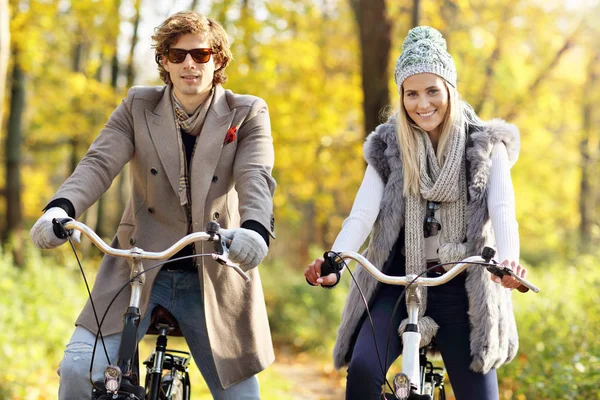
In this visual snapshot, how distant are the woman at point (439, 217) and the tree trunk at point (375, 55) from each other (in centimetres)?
442

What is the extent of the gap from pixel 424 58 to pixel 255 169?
38.0 inches

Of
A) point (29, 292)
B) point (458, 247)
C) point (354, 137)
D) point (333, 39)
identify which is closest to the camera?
point (458, 247)

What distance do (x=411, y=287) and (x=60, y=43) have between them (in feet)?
50.9

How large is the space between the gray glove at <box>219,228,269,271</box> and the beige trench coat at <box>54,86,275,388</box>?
1.49ft

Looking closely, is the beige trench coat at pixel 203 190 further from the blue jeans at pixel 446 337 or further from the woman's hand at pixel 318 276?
the blue jeans at pixel 446 337

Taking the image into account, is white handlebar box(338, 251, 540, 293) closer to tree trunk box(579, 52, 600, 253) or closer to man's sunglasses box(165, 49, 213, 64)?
man's sunglasses box(165, 49, 213, 64)

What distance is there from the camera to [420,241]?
12.0ft

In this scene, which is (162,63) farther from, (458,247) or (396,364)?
(396,364)

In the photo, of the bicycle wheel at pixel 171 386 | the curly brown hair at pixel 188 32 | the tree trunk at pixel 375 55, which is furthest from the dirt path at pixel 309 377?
the curly brown hair at pixel 188 32

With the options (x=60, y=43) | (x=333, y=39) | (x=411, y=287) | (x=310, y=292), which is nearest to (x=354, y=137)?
(x=310, y=292)

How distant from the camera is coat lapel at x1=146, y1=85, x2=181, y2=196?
3.75 m

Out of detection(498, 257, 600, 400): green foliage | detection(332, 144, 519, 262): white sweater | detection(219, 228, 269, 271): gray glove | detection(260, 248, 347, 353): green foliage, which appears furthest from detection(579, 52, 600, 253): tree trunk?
detection(219, 228, 269, 271): gray glove

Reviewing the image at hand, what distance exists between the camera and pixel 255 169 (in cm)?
369

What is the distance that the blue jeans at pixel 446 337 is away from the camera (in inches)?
136
